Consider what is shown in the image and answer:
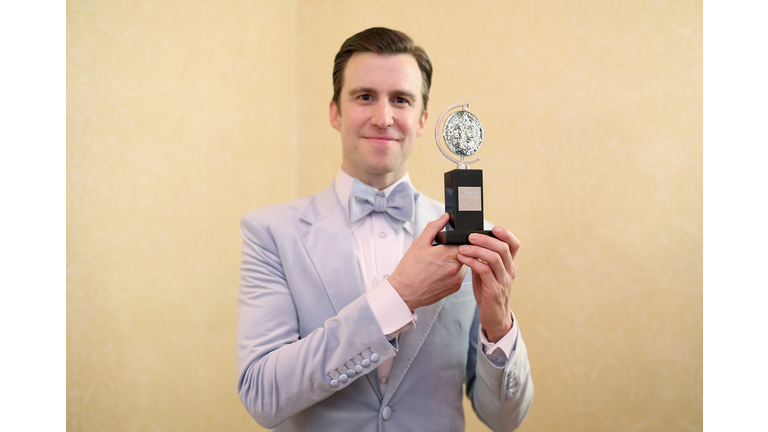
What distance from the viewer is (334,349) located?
1.37 meters

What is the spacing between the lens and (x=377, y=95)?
170 centimetres

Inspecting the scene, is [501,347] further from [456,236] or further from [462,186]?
[462,186]

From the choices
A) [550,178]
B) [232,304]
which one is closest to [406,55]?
[550,178]

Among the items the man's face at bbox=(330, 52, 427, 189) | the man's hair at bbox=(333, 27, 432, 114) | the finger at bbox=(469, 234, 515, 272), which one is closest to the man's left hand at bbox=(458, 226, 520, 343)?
the finger at bbox=(469, 234, 515, 272)

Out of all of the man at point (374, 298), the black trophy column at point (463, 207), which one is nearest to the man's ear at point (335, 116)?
the man at point (374, 298)

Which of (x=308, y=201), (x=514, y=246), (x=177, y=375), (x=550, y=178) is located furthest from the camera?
(x=550, y=178)

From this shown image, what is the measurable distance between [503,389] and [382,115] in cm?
100

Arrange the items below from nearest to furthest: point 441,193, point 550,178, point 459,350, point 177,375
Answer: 1. point 459,350
2. point 177,375
3. point 550,178
4. point 441,193

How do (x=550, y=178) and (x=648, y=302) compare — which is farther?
(x=550, y=178)

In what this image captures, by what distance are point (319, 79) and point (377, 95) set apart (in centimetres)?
163

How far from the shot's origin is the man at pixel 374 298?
1352 millimetres

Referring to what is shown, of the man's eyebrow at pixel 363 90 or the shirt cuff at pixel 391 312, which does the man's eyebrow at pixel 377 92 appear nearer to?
the man's eyebrow at pixel 363 90

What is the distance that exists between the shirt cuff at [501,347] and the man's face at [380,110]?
687mm

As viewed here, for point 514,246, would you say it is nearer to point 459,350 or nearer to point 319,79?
point 459,350
